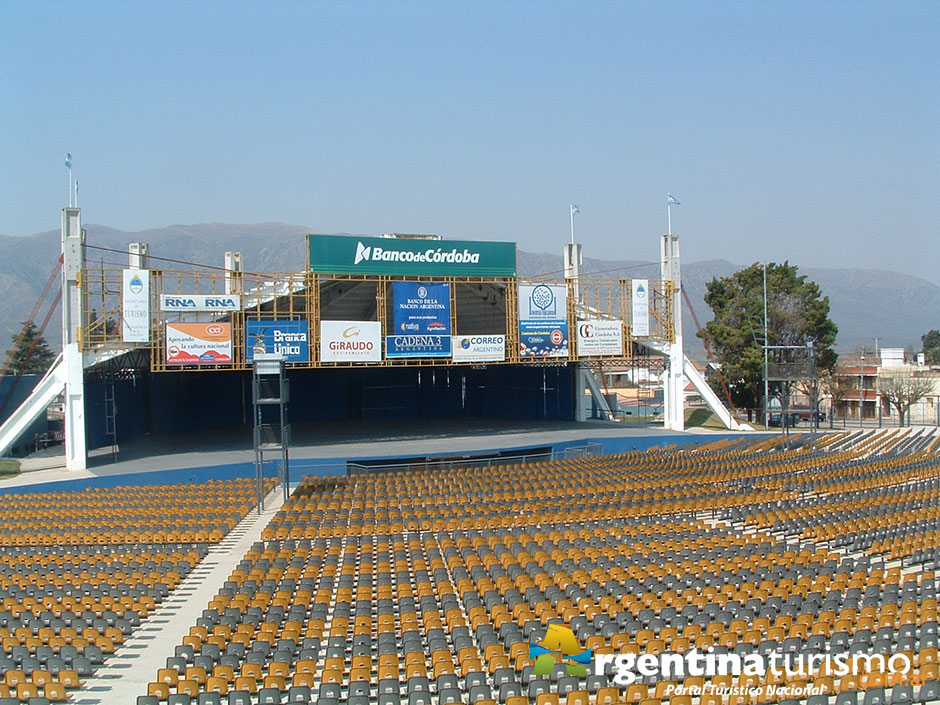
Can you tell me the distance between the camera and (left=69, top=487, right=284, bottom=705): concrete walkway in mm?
12383

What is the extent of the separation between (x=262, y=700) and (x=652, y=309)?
36641 millimetres

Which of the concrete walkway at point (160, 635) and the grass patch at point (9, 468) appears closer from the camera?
the concrete walkway at point (160, 635)

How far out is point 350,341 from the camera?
3866 centimetres

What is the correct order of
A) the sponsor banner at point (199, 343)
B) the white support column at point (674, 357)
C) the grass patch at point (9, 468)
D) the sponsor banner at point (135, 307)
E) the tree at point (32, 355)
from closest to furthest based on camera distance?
1. the grass patch at point (9, 468)
2. the sponsor banner at point (135, 307)
3. the sponsor banner at point (199, 343)
4. the white support column at point (674, 357)
5. the tree at point (32, 355)

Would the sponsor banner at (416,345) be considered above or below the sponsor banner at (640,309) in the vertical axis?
below

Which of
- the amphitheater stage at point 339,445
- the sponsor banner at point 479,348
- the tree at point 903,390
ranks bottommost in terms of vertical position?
the amphitheater stage at point 339,445

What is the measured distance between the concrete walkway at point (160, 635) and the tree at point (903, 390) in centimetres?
4518

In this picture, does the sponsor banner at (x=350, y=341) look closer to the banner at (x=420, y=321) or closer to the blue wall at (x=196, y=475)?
the banner at (x=420, y=321)

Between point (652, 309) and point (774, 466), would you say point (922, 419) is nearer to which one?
point (652, 309)

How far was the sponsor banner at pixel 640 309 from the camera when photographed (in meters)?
44.2

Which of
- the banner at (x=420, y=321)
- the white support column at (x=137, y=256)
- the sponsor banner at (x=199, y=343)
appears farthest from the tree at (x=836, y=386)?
the white support column at (x=137, y=256)

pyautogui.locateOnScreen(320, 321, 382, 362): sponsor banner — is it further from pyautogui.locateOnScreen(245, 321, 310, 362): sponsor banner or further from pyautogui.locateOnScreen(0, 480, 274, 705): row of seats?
pyautogui.locateOnScreen(0, 480, 274, 705): row of seats

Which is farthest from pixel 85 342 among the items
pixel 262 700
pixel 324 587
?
pixel 262 700

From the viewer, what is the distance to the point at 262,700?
10930mm
